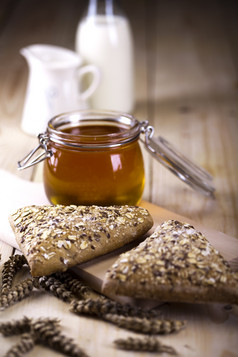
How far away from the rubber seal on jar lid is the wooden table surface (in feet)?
0.28

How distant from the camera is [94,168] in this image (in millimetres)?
1183

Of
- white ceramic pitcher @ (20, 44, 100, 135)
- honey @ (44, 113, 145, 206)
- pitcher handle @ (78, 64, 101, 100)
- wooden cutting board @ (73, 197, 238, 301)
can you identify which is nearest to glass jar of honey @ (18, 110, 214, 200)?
honey @ (44, 113, 145, 206)

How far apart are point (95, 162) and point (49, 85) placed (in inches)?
28.8

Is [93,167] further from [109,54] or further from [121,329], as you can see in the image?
[109,54]

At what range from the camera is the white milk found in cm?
196

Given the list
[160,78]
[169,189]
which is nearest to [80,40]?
[160,78]

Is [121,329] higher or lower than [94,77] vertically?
lower

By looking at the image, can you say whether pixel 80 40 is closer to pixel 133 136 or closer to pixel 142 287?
pixel 133 136

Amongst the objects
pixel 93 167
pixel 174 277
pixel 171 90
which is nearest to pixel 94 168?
pixel 93 167

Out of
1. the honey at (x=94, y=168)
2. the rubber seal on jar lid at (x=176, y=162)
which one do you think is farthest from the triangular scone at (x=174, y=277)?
the rubber seal on jar lid at (x=176, y=162)

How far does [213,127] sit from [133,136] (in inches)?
32.7

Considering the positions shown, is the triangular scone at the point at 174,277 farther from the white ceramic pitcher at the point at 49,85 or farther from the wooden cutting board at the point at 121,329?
the white ceramic pitcher at the point at 49,85

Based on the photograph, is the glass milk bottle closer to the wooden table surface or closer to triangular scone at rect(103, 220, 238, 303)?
the wooden table surface

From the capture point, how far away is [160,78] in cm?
244
